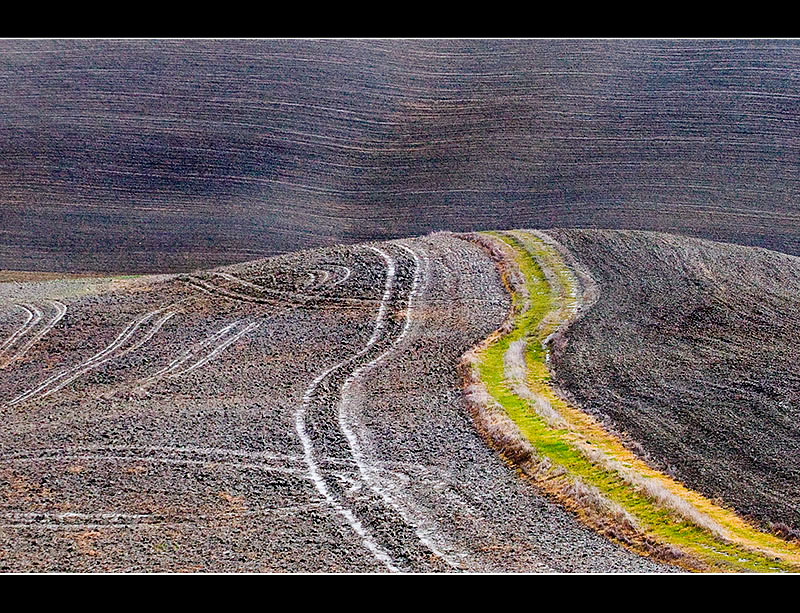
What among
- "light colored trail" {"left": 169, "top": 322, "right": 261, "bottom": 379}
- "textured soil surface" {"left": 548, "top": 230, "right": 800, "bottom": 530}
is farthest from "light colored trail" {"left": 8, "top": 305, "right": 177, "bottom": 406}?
"textured soil surface" {"left": 548, "top": 230, "right": 800, "bottom": 530}

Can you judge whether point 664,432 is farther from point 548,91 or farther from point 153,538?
point 548,91

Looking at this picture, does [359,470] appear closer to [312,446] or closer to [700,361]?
[312,446]

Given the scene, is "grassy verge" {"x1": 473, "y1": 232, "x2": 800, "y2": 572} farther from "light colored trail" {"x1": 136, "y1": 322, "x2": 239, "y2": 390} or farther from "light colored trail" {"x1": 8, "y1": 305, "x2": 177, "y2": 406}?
"light colored trail" {"x1": 8, "y1": 305, "x2": 177, "y2": 406}

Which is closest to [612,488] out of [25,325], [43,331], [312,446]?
[312,446]

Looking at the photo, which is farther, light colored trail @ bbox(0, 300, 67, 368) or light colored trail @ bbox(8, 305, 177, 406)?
light colored trail @ bbox(0, 300, 67, 368)

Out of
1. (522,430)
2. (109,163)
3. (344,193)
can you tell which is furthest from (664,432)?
(109,163)

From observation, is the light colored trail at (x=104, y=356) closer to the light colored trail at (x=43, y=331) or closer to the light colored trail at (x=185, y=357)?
the light colored trail at (x=185, y=357)
